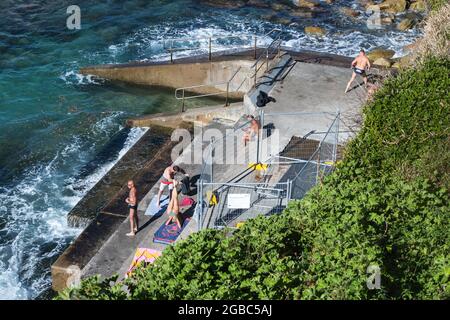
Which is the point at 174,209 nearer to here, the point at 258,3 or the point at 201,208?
the point at 201,208

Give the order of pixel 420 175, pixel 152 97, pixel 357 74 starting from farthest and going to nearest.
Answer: pixel 152 97, pixel 357 74, pixel 420 175

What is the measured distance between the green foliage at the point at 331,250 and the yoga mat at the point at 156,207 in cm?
552

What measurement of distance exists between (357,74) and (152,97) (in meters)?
8.15

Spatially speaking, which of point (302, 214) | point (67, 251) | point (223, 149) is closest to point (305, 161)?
point (223, 149)

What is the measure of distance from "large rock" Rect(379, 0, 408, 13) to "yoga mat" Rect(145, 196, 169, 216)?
19.4 meters

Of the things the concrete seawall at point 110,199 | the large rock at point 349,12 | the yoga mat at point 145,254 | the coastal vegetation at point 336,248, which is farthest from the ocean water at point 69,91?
the coastal vegetation at point 336,248

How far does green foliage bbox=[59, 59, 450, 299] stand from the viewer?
1112cm

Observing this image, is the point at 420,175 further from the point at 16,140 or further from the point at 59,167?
the point at 16,140

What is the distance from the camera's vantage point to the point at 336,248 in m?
12.1

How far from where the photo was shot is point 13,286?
18688 mm

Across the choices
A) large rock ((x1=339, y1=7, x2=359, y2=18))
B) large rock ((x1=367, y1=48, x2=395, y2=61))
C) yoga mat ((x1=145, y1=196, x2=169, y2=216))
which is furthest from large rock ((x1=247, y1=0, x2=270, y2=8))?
yoga mat ((x1=145, y1=196, x2=169, y2=216))

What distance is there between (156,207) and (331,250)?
25.8 feet

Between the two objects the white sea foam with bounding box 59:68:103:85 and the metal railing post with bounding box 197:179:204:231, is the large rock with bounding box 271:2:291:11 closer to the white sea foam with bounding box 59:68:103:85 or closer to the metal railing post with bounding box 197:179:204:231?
the white sea foam with bounding box 59:68:103:85

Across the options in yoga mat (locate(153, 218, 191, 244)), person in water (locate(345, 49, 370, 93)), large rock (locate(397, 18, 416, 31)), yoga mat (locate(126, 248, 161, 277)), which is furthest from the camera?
large rock (locate(397, 18, 416, 31))
